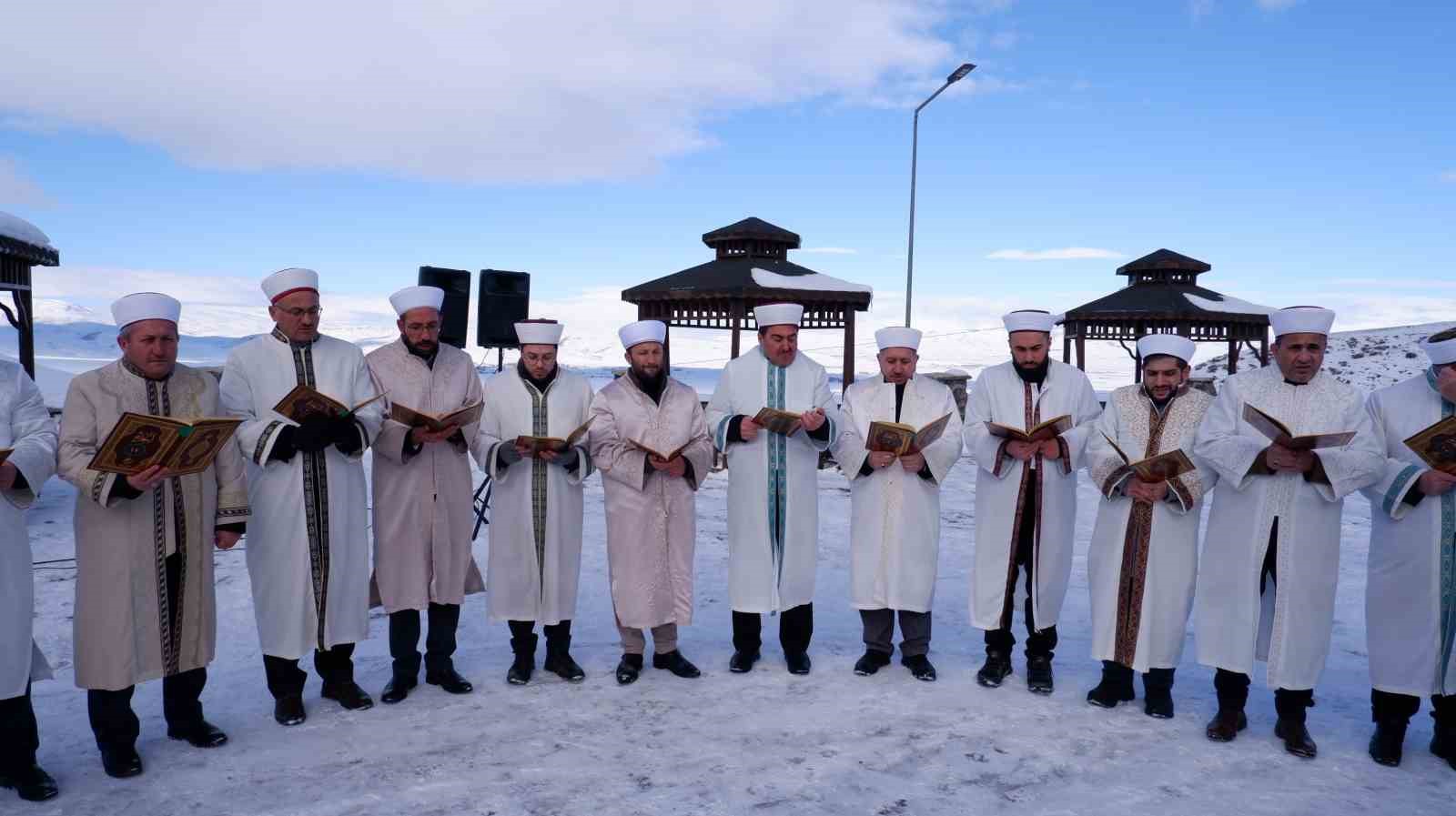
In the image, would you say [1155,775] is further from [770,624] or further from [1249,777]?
[770,624]

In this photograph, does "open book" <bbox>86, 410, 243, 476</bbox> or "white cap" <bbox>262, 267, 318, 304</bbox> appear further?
"white cap" <bbox>262, 267, 318, 304</bbox>

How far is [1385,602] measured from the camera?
4164 mm

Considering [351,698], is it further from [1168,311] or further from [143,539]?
[1168,311]

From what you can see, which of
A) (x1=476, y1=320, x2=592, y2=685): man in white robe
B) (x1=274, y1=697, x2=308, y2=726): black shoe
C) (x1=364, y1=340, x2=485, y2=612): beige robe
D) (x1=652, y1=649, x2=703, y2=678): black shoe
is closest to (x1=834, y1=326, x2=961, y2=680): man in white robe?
(x1=652, y1=649, x2=703, y2=678): black shoe

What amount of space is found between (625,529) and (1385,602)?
145 inches

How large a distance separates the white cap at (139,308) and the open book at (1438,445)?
17.6 feet

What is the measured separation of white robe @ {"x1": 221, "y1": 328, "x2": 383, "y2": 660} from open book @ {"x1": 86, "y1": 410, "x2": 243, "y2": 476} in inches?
16.9

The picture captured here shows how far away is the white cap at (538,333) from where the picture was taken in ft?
17.0

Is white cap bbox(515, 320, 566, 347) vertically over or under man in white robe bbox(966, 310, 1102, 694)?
over

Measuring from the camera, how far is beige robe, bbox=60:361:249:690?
381cm

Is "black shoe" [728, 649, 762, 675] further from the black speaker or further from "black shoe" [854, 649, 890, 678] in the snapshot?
the black speaker

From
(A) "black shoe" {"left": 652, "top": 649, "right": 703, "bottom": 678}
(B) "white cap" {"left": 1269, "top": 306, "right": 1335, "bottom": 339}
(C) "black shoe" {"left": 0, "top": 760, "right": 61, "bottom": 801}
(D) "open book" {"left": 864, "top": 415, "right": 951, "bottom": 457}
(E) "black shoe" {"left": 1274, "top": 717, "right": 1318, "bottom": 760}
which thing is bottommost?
(C) "black shoe" {"left": 0, "top": 760, "right": 61, "bottom": 801}

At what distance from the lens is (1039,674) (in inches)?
198

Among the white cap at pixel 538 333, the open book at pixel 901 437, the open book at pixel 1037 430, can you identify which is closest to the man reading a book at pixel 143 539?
the white cap at pixel 538 333
